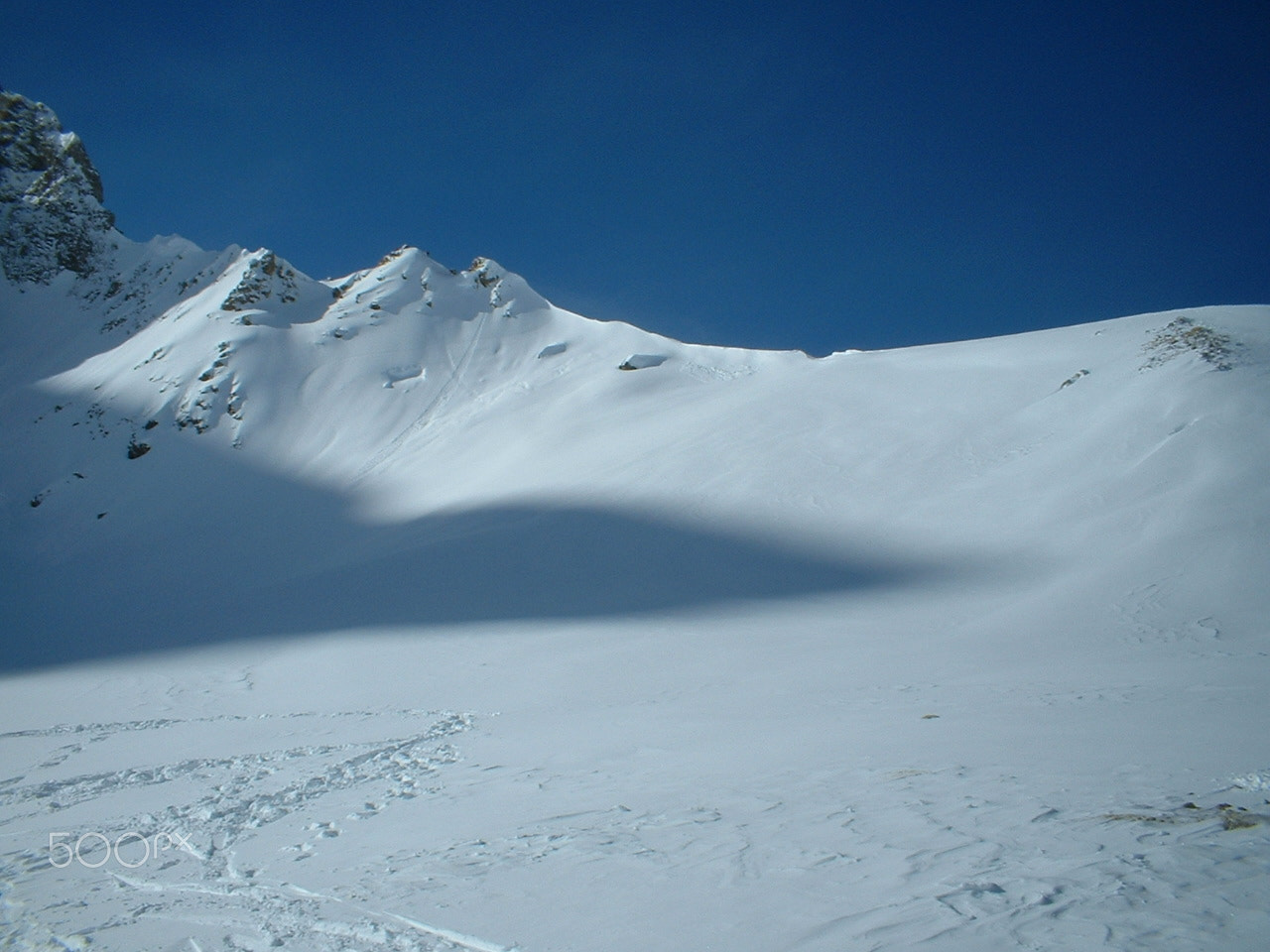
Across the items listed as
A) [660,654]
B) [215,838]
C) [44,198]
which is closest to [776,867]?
[215,838]

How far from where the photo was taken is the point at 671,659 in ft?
38.6

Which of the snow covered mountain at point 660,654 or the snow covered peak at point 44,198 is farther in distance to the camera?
the snow covered peak at point 44,198

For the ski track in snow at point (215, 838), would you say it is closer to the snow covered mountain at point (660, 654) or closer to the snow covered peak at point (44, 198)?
the snow covered mountain at point (660, 654)

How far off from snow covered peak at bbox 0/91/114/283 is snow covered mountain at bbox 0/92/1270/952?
1199 inches

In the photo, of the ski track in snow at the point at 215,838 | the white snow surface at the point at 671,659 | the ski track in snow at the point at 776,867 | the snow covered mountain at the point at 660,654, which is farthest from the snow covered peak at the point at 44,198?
the ski track in snow at the point at 776,867

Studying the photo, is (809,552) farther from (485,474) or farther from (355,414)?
(355,414)

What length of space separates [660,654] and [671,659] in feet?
1.33

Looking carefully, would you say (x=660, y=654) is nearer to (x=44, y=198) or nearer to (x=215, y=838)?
(x=215, y=838)

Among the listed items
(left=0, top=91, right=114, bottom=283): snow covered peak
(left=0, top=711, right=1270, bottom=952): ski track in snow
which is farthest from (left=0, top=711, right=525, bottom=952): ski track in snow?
(left=0, top=91, right=114, bottom=283): snow covered peak

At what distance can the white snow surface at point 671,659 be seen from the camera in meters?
4.05

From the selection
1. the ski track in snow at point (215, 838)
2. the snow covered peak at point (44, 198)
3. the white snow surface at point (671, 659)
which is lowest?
the ski track in snow at point (215, 838)

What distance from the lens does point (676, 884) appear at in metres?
4.13

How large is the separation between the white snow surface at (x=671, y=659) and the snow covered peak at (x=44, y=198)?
31141 mm

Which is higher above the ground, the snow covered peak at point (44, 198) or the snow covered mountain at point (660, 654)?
the snow covered peak at point (44, 198)
